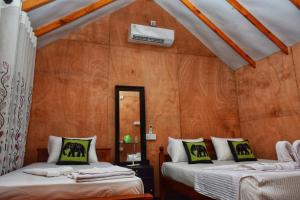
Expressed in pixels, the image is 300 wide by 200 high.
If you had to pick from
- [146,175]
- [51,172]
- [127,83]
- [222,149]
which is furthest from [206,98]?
[51,172]

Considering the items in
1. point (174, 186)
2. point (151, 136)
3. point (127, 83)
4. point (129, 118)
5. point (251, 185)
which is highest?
point (127, 83)

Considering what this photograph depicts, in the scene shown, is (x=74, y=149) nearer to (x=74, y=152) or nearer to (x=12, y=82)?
(x=74, y=152)

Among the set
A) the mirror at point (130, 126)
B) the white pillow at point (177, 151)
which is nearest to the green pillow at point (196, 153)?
the white pillow at point (177, 151)

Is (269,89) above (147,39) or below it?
below

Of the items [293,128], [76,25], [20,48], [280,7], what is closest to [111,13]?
[76,25]

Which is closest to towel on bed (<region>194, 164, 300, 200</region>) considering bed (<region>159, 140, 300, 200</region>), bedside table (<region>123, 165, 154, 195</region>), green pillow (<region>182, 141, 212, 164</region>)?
bed (<region>159, 140, 300, 200</region>)

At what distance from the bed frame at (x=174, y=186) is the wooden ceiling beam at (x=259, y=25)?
187cm

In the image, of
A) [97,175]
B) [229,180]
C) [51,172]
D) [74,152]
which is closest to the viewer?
[97,175]

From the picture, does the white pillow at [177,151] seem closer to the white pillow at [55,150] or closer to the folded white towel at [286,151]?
the white pillow at [55,150]

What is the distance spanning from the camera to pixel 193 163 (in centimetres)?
321

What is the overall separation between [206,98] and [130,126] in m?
1.55

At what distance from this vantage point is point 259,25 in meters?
3.36

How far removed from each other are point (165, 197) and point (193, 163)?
2.44ft

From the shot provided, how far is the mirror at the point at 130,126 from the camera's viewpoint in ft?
11.7
